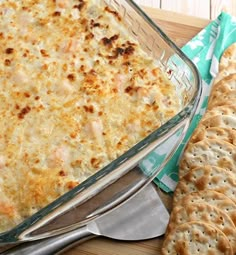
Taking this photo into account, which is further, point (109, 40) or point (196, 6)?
point (196, 6)

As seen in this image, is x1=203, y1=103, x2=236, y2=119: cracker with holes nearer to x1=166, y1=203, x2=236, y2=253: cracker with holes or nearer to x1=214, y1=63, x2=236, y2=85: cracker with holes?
x1=214, y1=63, x2=236, y2=85: cracker with holes

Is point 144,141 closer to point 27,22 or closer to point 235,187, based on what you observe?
point 235,187

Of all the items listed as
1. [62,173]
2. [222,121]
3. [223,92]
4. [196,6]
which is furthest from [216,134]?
[196,6]

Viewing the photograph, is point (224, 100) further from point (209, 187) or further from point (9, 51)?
point (9, 51)

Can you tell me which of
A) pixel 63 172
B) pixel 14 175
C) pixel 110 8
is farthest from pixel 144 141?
pixel 110 8

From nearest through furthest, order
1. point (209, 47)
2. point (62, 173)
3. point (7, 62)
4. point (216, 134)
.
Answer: point (62, 173) < point (7, 62) < point (216, 134) < point (209, 47)

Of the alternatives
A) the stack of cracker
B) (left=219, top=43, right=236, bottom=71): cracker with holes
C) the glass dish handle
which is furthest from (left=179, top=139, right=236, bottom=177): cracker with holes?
(left=219, top=43, right=236, bottom=71): cracker with holes
